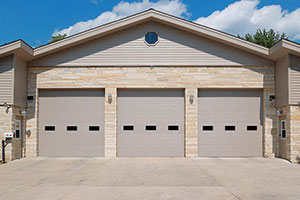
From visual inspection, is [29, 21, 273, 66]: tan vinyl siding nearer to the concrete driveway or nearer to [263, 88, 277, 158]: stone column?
[263, 88, 277, 158]: stone column

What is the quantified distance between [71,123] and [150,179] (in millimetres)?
7207

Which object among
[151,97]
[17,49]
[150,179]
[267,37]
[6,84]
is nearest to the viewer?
[150,179]

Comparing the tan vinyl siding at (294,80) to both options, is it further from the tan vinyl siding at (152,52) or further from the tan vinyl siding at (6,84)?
the tan vinyl siding at (6,84)

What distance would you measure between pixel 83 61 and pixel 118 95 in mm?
2469

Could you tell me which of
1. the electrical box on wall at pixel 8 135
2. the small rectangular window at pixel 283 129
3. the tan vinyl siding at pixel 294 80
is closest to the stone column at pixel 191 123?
the small rectangular window at pixel 283 129

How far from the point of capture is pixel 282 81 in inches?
571

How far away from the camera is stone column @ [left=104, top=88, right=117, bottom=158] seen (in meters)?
15.2

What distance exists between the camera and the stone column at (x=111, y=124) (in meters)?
15.2

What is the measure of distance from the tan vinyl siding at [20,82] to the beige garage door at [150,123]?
15.5 feet

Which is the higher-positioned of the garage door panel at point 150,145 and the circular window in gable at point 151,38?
the circular window in gable at point 151,38

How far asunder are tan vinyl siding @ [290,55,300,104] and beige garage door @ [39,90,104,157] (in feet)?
29.6

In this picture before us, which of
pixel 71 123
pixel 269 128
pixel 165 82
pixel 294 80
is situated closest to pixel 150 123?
pixel 165 82

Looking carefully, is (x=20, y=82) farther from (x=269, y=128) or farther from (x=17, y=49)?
(x=269, y=128)

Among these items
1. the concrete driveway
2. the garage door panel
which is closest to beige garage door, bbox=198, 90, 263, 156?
the concrete driveway
